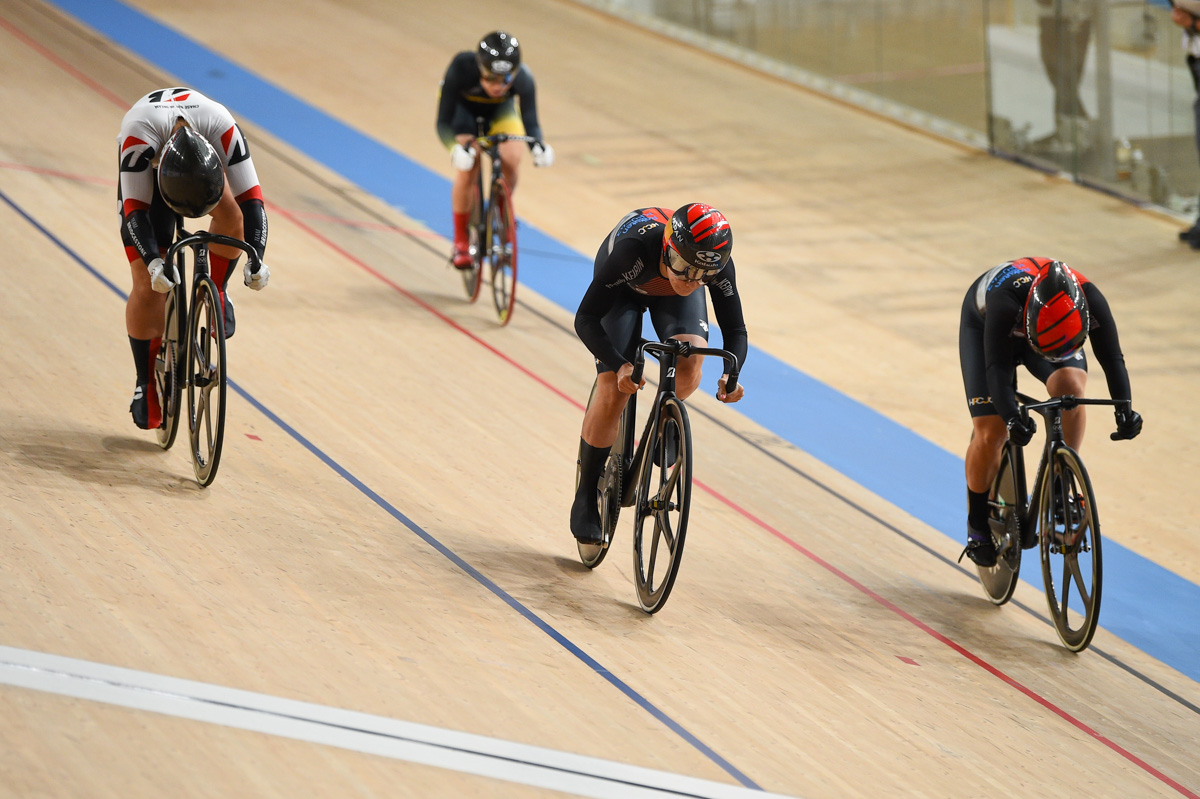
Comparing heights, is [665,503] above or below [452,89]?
below

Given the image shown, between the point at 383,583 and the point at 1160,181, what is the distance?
6879 mm

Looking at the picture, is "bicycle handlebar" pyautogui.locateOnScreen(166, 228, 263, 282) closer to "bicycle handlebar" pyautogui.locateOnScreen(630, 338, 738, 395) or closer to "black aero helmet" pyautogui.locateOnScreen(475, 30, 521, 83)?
"bicycle handlebar" pyautogui.locateOnScreen(630, 338, 738, 395)

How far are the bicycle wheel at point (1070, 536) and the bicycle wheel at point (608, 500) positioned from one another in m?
1.25

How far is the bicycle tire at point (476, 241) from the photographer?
6.06m

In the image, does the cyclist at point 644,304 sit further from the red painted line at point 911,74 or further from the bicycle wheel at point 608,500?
the red painted line at point 911,74

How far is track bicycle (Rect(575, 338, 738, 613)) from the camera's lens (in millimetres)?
3246

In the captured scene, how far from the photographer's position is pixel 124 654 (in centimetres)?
280

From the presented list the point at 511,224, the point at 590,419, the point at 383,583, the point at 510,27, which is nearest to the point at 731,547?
the point at 590,419

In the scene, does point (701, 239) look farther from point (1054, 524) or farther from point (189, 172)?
point (1054, 524)

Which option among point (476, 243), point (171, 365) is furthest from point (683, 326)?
point (476, 243)

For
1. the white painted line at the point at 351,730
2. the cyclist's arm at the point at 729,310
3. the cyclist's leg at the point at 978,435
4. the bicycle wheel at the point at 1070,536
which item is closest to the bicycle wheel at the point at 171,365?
the white painted line at the point at 351,730

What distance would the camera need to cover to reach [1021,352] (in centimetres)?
384

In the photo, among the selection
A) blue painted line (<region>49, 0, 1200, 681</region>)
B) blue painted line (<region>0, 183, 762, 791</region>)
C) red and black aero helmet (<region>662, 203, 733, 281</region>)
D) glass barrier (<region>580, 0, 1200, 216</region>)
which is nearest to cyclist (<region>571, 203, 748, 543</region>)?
red and black aero helmet (<region>662, 203, 733, 281</region>)

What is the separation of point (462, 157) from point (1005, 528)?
3039 mm
